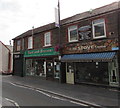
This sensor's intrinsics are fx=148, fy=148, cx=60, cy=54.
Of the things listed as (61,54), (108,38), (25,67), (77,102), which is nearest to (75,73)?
(61,54)

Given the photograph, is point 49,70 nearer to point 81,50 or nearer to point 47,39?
point 47,39

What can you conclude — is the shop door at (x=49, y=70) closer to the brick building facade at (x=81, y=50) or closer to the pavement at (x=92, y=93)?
the brick building facade at (x=81, y=50)

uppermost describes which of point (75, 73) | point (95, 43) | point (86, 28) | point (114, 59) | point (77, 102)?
point (86, 28)

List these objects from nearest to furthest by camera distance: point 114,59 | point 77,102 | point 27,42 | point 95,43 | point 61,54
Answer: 1. point 77,102
2. point 114,59
3. point 95,43
4. point 61,54
5. point 27,42

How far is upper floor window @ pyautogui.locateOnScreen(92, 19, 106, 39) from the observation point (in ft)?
40.3

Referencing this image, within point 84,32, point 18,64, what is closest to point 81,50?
point 84,32

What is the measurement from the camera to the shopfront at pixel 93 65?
11.4 metres

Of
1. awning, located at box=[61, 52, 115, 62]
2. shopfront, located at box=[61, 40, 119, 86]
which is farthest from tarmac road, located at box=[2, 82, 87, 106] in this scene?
shopfront, located at box=[61, 40, 119, 86]

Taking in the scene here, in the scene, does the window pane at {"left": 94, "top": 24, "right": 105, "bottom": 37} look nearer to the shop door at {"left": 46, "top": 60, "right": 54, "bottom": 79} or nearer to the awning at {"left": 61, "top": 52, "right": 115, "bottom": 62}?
the awning at {"left": 61, "top": 52, "right": 115, "bottom": 62}

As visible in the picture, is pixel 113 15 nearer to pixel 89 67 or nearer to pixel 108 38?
pixel 108 38

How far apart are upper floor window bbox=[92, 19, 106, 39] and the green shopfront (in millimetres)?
4663

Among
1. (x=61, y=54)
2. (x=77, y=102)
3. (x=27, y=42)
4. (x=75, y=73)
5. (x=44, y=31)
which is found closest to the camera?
(x=77, y=102)

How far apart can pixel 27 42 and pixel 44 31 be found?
378cm

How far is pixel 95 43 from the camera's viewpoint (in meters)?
12.4
